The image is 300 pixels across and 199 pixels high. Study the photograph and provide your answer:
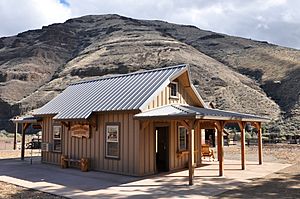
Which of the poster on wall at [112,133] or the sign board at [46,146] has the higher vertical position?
the poster on wall at [112,133]

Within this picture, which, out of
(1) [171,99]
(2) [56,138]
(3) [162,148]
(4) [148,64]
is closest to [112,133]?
(3) [162,148]

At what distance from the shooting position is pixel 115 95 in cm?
1438

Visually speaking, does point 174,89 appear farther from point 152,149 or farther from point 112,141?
point 112,141

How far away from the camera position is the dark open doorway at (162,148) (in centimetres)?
1407

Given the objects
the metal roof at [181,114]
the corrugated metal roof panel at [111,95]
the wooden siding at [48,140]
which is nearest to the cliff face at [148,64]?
the corrugated metal roof panel at [111,95]

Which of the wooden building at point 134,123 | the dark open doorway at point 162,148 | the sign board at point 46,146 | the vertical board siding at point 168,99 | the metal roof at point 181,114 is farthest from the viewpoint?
the sign board at point 46,146

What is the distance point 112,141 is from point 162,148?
2.29 metres

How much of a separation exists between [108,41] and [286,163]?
66798mm

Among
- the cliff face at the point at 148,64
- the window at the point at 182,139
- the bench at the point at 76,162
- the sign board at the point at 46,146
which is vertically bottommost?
the bench at the point at 76,162

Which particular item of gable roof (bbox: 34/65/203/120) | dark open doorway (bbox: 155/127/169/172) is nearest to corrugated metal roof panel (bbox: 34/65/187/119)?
gable roof (bbox: 34/65/203/120)

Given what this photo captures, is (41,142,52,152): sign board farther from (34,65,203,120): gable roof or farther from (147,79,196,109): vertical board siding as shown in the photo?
(147,79,196,109): vertical board siding

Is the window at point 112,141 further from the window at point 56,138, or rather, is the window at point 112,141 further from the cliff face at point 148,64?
the cliff face at point 148,64

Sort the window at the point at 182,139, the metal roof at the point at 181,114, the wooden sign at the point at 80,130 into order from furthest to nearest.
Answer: the window at the point at 182,139 < the wooden sign at the point at 80,130 < the metal roof at the point at 181,114

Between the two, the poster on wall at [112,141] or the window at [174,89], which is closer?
the poster on wall at [112,141]
